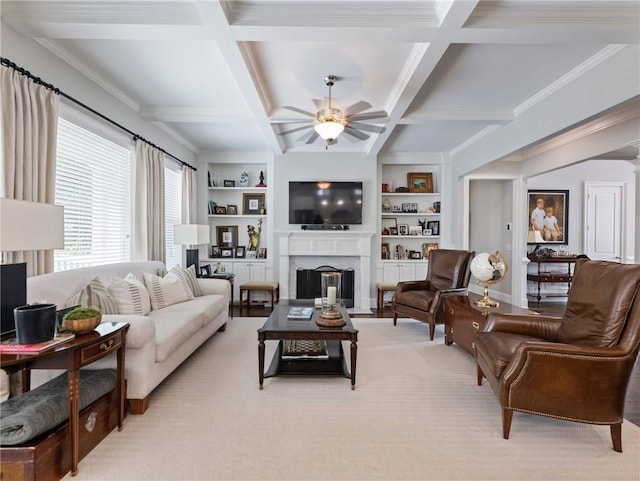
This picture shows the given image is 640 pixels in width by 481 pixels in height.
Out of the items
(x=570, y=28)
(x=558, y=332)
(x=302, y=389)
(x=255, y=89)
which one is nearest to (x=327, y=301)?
(x=302, y=389)

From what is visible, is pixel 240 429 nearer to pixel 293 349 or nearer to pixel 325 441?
pixel 325 441

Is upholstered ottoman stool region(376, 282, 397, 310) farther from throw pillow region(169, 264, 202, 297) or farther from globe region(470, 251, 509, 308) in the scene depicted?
throw pillow region(169, 264, 202, 297)

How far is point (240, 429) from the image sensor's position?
2.13 m

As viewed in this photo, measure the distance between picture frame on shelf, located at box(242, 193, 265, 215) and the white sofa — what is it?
2918 millimetres

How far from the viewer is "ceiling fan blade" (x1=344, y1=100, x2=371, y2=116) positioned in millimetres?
3147

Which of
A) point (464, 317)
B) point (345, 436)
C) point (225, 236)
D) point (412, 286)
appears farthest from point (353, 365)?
point (225, 236)

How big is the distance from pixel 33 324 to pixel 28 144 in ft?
5.01

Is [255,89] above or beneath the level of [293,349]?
above

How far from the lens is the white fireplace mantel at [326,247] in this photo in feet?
19.4

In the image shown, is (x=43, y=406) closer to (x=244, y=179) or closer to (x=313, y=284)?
(x=313, y=284)

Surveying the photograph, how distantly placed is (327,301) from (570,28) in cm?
279

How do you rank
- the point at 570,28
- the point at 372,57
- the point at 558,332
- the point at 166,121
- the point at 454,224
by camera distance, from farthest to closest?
the point at 454,224, the point at 166,121, the point at 372,57, the point at 558,332, the point at 570,28

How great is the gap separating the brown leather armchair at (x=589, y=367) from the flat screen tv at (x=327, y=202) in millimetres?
3952

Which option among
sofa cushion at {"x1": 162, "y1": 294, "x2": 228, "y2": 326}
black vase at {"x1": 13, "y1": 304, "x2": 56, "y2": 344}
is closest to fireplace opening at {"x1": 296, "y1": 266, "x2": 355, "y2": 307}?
sofa cushion at {"x1": 162, "y1": 294, "x2": 228, "y2": 326}
